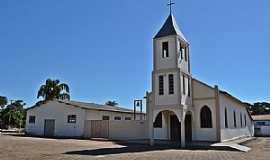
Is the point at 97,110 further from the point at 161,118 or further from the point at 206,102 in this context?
the point at 206,102

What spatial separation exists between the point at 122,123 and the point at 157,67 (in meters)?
8.23

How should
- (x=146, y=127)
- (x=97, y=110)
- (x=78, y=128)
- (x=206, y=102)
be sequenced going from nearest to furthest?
1. (x=206, y=102)
2. (x=146, y=127)
3. (x=78, y=128)
4. (x=97, y=110)

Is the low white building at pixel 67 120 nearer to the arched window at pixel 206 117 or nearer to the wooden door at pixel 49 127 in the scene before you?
the wooden door at pixel 49 127

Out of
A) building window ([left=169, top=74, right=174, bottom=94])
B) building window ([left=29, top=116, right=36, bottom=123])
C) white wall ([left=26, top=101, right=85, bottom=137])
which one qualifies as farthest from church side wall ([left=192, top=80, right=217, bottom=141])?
building window ([left=29, top=116, right=36, bottom=123])

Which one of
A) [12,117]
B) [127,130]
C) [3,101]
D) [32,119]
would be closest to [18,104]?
[3,101]

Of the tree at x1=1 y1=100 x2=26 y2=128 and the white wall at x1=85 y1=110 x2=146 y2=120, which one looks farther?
the tree at x1=1 y1=100 x2=26 y2=128

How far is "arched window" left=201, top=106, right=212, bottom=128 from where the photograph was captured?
23938mm

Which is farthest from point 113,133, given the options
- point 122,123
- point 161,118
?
point 161,118

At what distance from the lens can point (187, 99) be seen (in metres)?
23.4

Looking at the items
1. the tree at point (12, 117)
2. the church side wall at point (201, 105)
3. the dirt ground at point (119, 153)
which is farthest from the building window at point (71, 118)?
the tree at point (12, 117)

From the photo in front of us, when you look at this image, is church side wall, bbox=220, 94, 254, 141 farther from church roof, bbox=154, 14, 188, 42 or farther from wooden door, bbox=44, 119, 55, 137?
wooden door, bbox=44, 119, 55, 137

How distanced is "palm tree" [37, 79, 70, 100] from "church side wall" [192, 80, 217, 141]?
32223 mm

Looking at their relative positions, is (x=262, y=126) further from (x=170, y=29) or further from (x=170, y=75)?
(x=170, y=29)

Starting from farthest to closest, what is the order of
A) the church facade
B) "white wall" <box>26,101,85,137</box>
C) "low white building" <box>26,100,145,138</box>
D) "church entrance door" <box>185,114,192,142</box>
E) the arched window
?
"white wall" <box>26,101,85,137</box>, "low white building" <box>26,100,145,138</box>, "church entrance door" <box>185,114,192,142</box>, the arched window, the church facade
